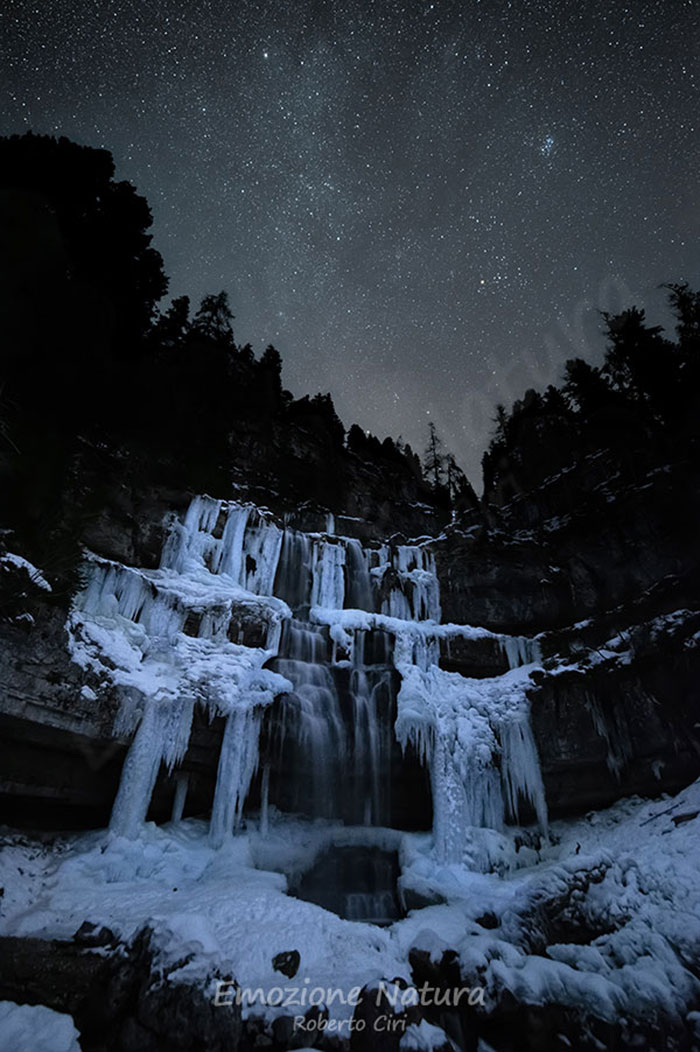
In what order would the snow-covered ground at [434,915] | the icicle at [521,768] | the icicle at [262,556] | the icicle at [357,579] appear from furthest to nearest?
the icicle at [357,579], the icicle at [262,556], the icicle at [521,768], the snow-covered ground at [434,915]

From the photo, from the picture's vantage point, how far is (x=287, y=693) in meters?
14.0

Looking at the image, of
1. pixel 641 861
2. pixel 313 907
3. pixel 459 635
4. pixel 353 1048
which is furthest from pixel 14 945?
pixel 459 635

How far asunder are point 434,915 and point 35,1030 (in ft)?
22.4

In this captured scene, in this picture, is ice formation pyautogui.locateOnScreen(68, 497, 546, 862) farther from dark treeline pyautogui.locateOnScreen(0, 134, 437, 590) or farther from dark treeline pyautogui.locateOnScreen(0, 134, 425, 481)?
dark treeline pyautogui.locateOnScreen(0, 134, 425, 481)

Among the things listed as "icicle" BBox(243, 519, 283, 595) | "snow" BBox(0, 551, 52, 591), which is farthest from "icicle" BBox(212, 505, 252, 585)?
"snow" BBox(0, 551, 52, 591)

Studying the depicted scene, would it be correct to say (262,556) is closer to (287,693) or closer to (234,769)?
(287,693)

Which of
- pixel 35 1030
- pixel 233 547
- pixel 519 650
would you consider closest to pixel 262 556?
pixel 233 547

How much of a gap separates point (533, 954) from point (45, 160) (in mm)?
26329

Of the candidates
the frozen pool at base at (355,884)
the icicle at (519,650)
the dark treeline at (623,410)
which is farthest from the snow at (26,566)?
the dark treeline at (623,410)

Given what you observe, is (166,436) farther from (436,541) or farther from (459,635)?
(459,635)

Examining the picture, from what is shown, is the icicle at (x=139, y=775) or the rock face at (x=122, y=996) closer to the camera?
the rock face at (x=122, y=996)

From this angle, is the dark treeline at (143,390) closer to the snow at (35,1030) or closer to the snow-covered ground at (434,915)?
the snow-covered ground at (434,915)

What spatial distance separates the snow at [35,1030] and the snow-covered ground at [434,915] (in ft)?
3.96

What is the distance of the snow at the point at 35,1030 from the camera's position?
A: 5254 mm
